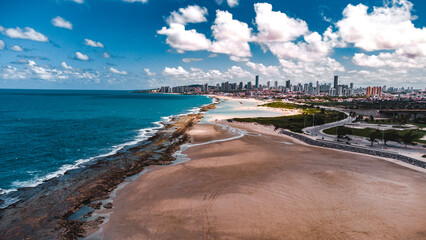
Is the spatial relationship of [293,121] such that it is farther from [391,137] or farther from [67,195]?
[67,195]

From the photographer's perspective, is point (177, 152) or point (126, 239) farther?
point (177, 152)

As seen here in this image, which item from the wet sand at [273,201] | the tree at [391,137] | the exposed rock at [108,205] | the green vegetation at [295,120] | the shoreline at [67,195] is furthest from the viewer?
the green vegetation at [295,120]

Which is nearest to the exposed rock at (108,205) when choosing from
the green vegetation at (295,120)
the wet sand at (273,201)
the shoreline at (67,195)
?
the wet sand at (273,201)

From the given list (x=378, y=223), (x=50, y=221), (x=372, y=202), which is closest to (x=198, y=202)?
(x=50, y=221)

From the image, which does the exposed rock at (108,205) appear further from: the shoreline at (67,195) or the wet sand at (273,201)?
the shoreline at (67,195)

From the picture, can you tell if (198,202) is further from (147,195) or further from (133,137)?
(133,137)

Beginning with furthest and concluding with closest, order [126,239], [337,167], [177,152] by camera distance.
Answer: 1. [177,152]
2. [337,167]
3. [126,239]

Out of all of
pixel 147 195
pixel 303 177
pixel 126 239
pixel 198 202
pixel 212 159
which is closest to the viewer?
pixel 126 239

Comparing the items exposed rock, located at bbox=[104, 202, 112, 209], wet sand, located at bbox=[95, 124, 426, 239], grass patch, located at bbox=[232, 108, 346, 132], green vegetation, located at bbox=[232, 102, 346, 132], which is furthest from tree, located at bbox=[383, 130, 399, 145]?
exposed rock, located at bbox=[104, 202, 112, 209]
